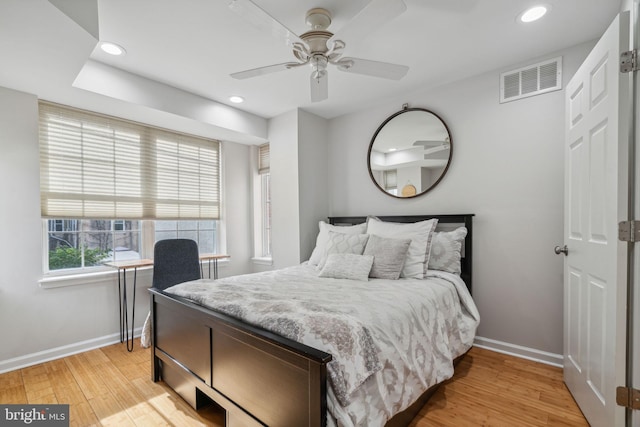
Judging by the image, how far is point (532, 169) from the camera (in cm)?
256

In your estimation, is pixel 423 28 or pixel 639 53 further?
pixel 423 28

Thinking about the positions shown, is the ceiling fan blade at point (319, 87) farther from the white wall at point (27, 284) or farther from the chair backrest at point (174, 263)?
the white wall at point (27, 284)

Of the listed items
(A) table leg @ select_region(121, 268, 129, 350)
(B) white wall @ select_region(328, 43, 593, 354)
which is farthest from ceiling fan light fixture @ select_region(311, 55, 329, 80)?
(A) table leg @ select_region(121, 268, 129, 350)

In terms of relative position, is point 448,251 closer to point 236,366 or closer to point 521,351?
point 521,351

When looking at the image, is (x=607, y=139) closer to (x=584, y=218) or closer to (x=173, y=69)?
(x=584, y=218)

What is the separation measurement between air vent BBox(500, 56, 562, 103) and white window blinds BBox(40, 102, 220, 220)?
3403mm

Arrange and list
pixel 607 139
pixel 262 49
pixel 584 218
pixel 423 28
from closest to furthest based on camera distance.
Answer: pixel 607 139, pixel 584 218, pixel 423 28, pixel 262 49

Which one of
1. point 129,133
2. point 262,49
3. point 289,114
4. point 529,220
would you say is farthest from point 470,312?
point 129,133

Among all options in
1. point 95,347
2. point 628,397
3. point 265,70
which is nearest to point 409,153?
point 265,70

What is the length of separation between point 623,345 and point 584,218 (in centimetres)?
72

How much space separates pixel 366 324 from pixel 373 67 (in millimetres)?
1631

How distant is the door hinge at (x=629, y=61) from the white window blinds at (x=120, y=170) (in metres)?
3.91

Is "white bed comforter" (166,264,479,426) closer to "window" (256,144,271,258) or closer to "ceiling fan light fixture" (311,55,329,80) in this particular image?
"ceiling fan light fixture" (311,55,329,80)

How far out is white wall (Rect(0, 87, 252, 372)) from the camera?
248 cm
